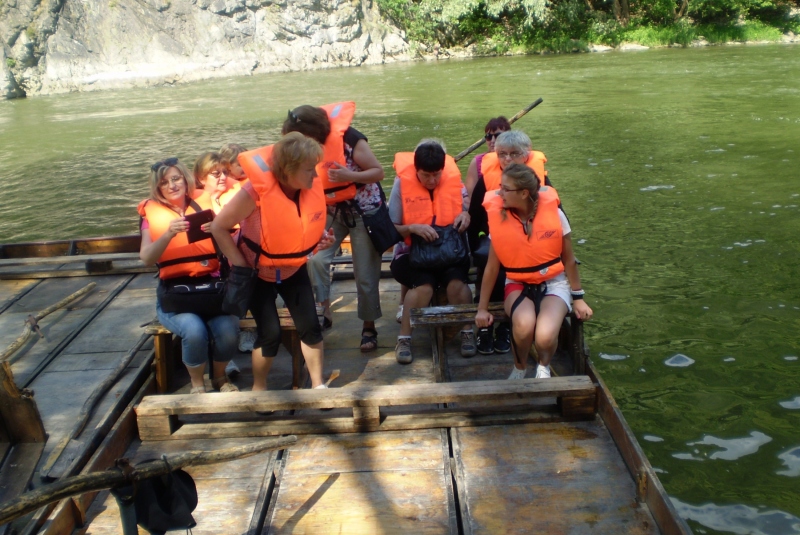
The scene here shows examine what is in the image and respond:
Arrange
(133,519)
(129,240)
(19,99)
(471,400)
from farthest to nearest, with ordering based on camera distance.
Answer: (19,99), (129,240), (471,400), (133,519)

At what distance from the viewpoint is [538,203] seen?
165 inches

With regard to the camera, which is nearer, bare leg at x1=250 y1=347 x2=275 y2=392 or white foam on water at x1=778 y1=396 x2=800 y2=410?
bare leg at x1=250 y1=347 x2=275 y2=392

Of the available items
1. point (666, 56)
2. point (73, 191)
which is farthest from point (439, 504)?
point (666, 56)

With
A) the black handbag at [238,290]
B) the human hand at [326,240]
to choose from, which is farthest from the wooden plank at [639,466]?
the black handbag at [238,290]

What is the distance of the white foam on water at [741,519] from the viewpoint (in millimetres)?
4035

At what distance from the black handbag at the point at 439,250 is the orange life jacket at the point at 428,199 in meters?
0.07

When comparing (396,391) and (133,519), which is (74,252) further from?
(133,519)

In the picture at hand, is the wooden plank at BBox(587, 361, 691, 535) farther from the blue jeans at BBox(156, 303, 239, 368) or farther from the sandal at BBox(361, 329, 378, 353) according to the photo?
the blue jeans at BBox(156, 303, 239, 368)

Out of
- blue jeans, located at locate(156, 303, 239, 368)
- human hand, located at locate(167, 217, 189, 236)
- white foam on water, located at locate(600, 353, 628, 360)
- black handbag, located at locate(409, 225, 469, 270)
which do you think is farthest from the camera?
white foam on water, located at locate(600, 353, 628, 360)

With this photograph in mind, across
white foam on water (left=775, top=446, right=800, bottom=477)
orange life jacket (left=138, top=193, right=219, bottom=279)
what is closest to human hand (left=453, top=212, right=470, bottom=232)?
orange life jacket (left=138, top=193, right=219, bottom=279)

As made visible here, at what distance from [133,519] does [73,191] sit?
42.9 feet

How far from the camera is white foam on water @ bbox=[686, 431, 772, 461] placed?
468 cm

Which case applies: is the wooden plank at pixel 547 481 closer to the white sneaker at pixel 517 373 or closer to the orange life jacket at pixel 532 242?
the white sneaker at pixel 517 373

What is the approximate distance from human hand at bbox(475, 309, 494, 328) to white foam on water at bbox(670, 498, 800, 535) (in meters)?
1.45
